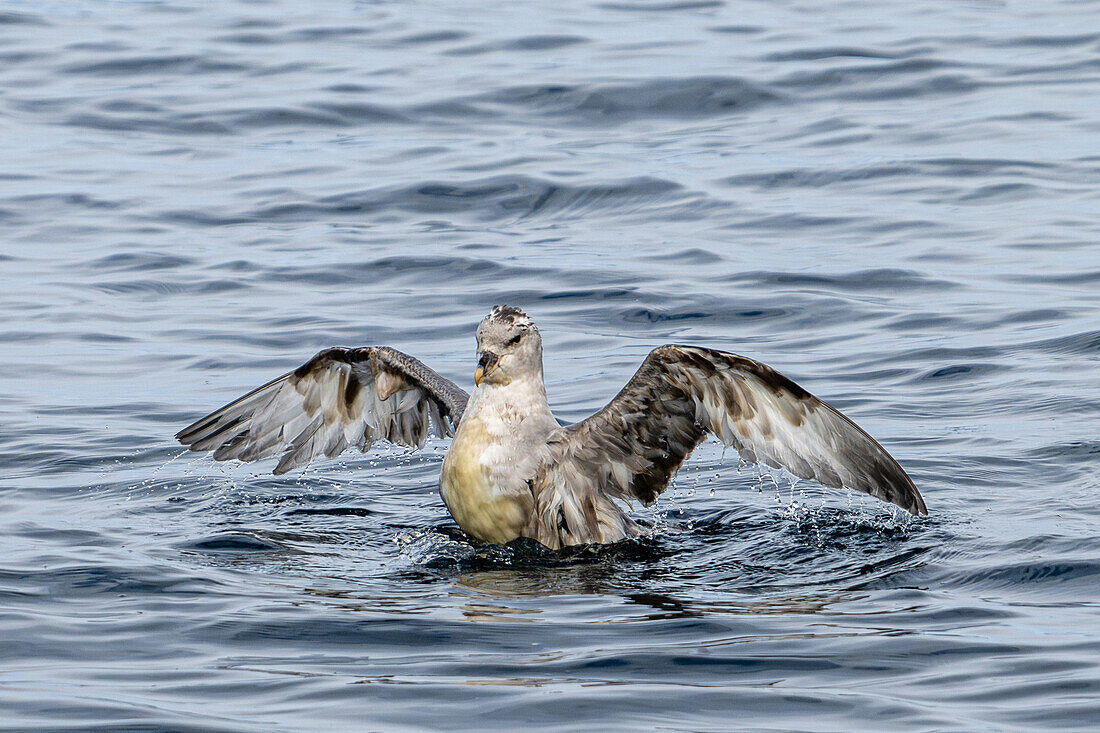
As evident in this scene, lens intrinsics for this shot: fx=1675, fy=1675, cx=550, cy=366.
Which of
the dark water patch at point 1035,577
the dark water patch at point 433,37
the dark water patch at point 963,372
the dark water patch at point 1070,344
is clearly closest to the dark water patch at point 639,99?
the dark water patch at point 433,37

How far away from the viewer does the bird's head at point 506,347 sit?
7438 millimetres

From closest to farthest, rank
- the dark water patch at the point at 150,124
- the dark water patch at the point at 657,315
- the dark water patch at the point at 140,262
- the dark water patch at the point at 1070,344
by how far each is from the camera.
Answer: the dark water patch at the point at 1070,344 → the dark water patch at the point at 657,315 → the dark water patch at the point at 140,262 → the dark water patch at the point at 150,124

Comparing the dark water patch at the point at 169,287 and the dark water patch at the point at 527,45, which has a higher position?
the dark water patch at the point at 527,45

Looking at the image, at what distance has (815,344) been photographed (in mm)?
10852

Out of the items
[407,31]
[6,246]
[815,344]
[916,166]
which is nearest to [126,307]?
[6,246]

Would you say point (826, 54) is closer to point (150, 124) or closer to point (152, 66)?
point (150, 124)

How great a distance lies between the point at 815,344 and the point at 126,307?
4887mm

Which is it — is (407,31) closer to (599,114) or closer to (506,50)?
(506,50)

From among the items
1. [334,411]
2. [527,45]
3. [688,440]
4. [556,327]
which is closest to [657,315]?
[556,327]

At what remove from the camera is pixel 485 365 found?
7398 mm

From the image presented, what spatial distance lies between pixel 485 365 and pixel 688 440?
39.3 inches

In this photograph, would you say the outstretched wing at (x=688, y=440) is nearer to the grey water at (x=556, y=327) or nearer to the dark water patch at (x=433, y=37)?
the grey water at (x=556, y=327)

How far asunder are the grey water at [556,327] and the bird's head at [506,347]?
0.81m

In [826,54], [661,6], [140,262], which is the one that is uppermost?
[661,6]
